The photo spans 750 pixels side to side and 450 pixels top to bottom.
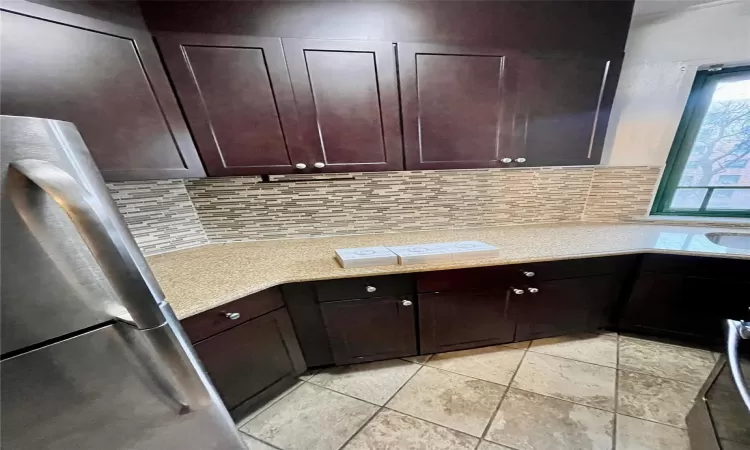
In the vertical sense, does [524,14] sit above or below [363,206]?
above

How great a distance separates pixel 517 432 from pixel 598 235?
4.26 feet

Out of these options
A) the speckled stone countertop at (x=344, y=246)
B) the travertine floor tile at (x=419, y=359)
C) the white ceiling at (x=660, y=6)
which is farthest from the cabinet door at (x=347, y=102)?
the white ceiling at (x=660, y=6)

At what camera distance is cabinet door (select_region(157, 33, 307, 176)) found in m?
1.06

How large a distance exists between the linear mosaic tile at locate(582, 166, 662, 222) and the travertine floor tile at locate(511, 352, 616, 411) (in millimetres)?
1087

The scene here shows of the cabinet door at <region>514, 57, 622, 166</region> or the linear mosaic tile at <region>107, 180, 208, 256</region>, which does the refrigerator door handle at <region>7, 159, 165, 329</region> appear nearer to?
the linear mosaic tile at <region>107, 180, 208, 256</region>

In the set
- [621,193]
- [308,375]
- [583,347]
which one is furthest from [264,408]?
[621,193]

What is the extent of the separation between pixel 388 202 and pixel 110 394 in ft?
4.78

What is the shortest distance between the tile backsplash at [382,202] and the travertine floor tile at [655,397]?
1.06m

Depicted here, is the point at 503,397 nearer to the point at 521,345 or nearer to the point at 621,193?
the point at 521,345

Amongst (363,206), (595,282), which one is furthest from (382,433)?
(595,282)

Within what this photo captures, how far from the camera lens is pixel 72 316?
0.50m

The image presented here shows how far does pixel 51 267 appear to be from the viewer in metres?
0.47


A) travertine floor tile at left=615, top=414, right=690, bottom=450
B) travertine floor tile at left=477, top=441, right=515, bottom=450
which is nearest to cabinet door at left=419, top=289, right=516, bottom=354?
travertine floor tile at left=477, top=441, right=515, bottom=450

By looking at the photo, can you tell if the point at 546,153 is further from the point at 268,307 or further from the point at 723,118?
the point at 268,307
